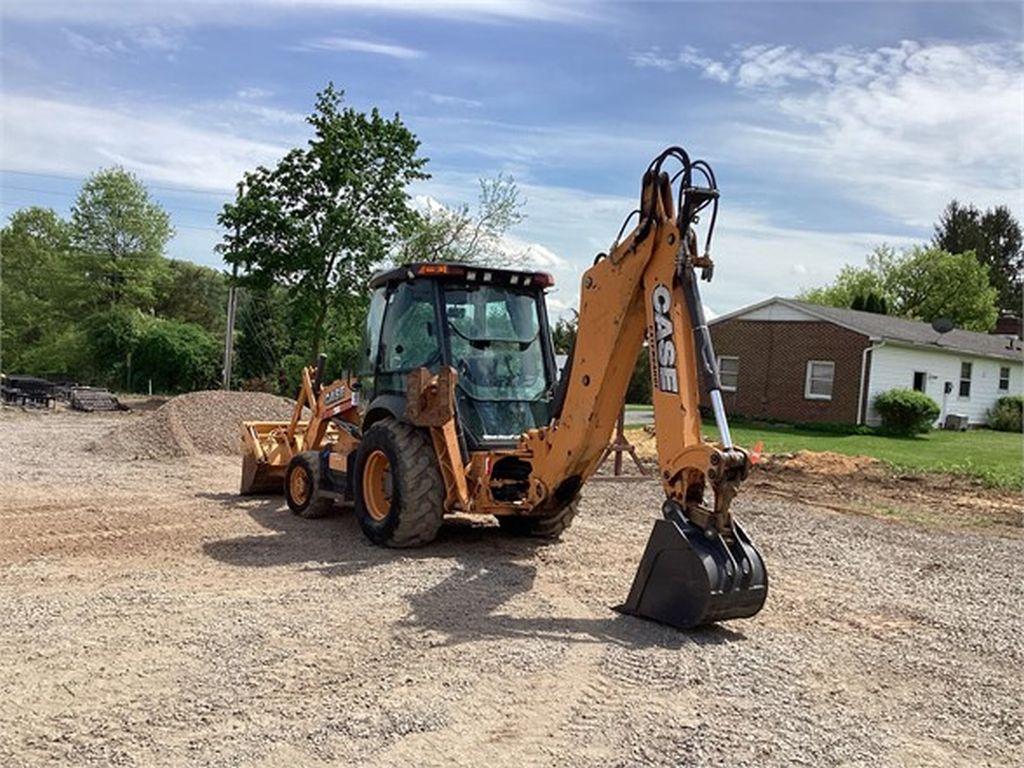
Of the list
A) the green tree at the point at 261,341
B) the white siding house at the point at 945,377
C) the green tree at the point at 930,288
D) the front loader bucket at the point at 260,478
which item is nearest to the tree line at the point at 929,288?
the green tree at the point at 930,288

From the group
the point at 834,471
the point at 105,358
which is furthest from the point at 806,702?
the point at 105,358

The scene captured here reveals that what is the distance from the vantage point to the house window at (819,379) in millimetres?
29547

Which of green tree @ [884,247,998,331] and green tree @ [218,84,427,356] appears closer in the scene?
green tree @ [218,84,427,356]

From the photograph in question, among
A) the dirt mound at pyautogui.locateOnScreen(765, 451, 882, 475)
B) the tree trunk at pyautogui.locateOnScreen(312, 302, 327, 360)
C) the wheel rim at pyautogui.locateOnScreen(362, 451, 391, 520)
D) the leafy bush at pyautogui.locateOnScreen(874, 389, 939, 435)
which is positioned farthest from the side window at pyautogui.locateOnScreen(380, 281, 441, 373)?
the leafy bush at pyautogui.locateOnScreen(874, 389, 939, 435)

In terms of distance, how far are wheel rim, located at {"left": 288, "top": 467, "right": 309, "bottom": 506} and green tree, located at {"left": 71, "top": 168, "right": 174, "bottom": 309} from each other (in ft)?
112

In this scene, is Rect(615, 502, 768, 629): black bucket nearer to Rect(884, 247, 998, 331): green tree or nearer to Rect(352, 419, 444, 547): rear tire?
Rect(352, 419, 444, 547): rear tire

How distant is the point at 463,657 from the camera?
5398mm

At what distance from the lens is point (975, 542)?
34.7 feet

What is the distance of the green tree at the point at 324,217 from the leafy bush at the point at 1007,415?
71.0 ft

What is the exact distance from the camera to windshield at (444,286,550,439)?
27.8ft

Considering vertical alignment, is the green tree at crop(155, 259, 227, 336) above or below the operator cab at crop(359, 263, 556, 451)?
above

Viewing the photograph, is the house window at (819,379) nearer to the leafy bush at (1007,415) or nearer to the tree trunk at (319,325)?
the leafy bush at (1007,415)

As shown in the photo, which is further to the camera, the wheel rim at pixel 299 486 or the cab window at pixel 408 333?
the wheel rim at pixel 299 486

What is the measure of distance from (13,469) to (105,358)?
27520 millimetres
